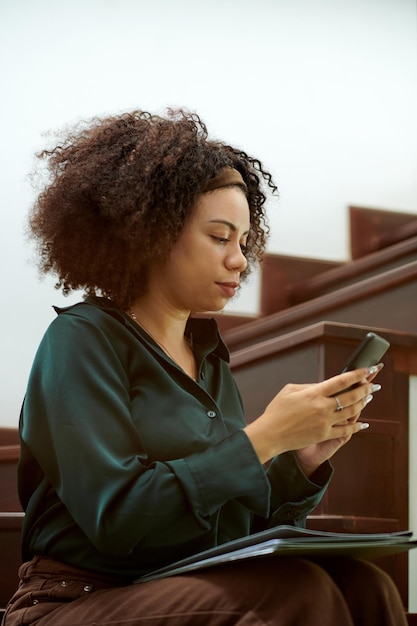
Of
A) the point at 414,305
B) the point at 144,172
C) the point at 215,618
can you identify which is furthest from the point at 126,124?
the point at 414,305

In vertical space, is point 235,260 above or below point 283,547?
above

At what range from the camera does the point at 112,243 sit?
1179 millimetres

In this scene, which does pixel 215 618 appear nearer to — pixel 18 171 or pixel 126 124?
pixel 126 124

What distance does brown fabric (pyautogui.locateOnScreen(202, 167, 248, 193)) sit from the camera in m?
1.18

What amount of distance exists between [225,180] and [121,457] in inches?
15.3

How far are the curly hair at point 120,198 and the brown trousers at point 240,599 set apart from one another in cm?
37

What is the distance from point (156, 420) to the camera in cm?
104

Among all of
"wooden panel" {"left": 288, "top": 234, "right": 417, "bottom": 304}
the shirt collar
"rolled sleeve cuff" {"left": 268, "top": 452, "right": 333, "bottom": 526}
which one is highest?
"wooden panel" {"left": 288, "top": 234, "right": 417, "bottom": 304}

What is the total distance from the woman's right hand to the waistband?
0.19m

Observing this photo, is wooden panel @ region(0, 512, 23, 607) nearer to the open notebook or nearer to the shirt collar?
the shirt collar

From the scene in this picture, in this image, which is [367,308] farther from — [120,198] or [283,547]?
[283,547]

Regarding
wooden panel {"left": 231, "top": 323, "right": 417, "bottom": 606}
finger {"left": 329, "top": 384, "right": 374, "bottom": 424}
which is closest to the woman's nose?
finger {"left": 329, "top": 384, "right": 374, "bottom": 424}

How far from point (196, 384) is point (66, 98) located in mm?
1314

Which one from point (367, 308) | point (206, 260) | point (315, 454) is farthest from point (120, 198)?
point (367, 308)
